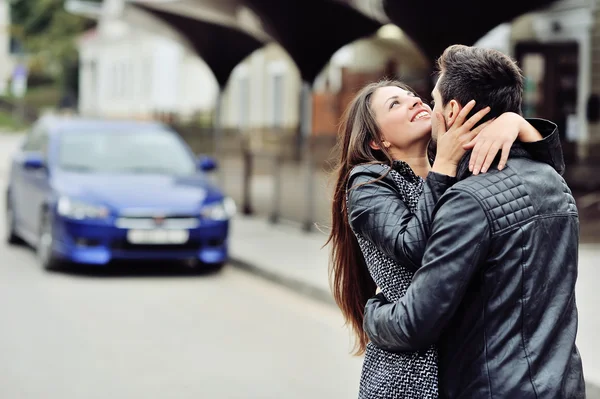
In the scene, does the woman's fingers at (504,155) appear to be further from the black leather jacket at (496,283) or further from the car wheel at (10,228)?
the car wheel at (10,228)

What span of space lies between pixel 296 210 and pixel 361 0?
410 cm

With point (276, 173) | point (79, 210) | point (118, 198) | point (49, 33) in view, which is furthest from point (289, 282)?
point (49, 33)

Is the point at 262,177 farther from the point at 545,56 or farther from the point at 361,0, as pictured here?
the point at 545,56

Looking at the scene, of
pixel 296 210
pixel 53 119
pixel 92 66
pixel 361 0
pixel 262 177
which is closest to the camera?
pixel 361 0

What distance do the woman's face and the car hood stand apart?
27.7ft

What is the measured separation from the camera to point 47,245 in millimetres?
11562

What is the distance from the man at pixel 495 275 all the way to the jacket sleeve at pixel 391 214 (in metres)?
0.06

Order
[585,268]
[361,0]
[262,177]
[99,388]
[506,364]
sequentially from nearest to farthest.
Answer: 1. [506,364]
2. [99,388]
3. [585,268]
4. [361,0]
5. [262,177]

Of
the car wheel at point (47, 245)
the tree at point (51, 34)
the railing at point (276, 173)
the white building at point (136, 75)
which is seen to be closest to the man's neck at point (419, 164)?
the car wheel at point (47, 245)

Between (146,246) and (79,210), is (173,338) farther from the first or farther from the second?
(79,210)

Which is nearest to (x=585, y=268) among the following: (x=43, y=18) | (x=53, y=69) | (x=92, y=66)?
(x=92, y=66)

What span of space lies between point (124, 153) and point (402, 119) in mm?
9978

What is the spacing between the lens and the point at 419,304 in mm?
2529

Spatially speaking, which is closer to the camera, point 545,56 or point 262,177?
point 262,177
